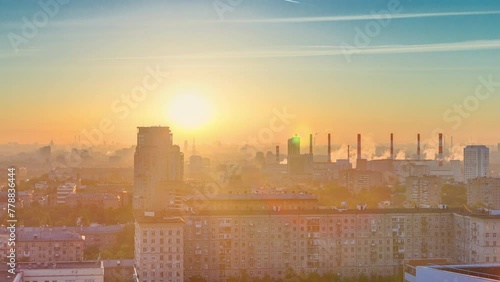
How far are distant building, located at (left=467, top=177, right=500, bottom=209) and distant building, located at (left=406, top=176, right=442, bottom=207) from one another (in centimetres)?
86

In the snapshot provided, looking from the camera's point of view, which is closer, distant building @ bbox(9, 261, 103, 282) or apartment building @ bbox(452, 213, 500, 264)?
distant building @ bbox(9, 261, 103, 282)

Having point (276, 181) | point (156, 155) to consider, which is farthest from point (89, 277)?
point (276, 181)

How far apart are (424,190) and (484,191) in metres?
1.60

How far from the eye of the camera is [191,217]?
1143cm

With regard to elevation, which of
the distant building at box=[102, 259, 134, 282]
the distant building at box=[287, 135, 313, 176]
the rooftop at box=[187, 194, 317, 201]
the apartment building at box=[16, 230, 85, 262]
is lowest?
the distant building at box=[102, 259, 134, 282]

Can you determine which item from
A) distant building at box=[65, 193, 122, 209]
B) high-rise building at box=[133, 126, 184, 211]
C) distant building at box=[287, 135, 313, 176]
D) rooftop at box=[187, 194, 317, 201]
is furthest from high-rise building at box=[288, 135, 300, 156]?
rooftop at box=[187, 194, 317, 201]

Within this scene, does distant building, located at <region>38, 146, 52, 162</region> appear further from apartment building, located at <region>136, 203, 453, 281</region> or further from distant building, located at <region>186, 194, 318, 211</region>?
apartment building, located at <region>136, 203, 453, 281</region>

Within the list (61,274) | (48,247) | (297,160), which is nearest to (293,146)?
(297,160)

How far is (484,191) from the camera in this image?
21.7 m

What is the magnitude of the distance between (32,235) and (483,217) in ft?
22.7

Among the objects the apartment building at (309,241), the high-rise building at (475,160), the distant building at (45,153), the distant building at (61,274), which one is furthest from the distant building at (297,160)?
the distant building at (61,274)

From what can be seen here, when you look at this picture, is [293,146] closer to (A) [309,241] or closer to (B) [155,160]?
(B) [155,160]

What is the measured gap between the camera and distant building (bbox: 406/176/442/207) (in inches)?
844

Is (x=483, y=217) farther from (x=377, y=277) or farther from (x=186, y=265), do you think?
(x=186, y=265)
